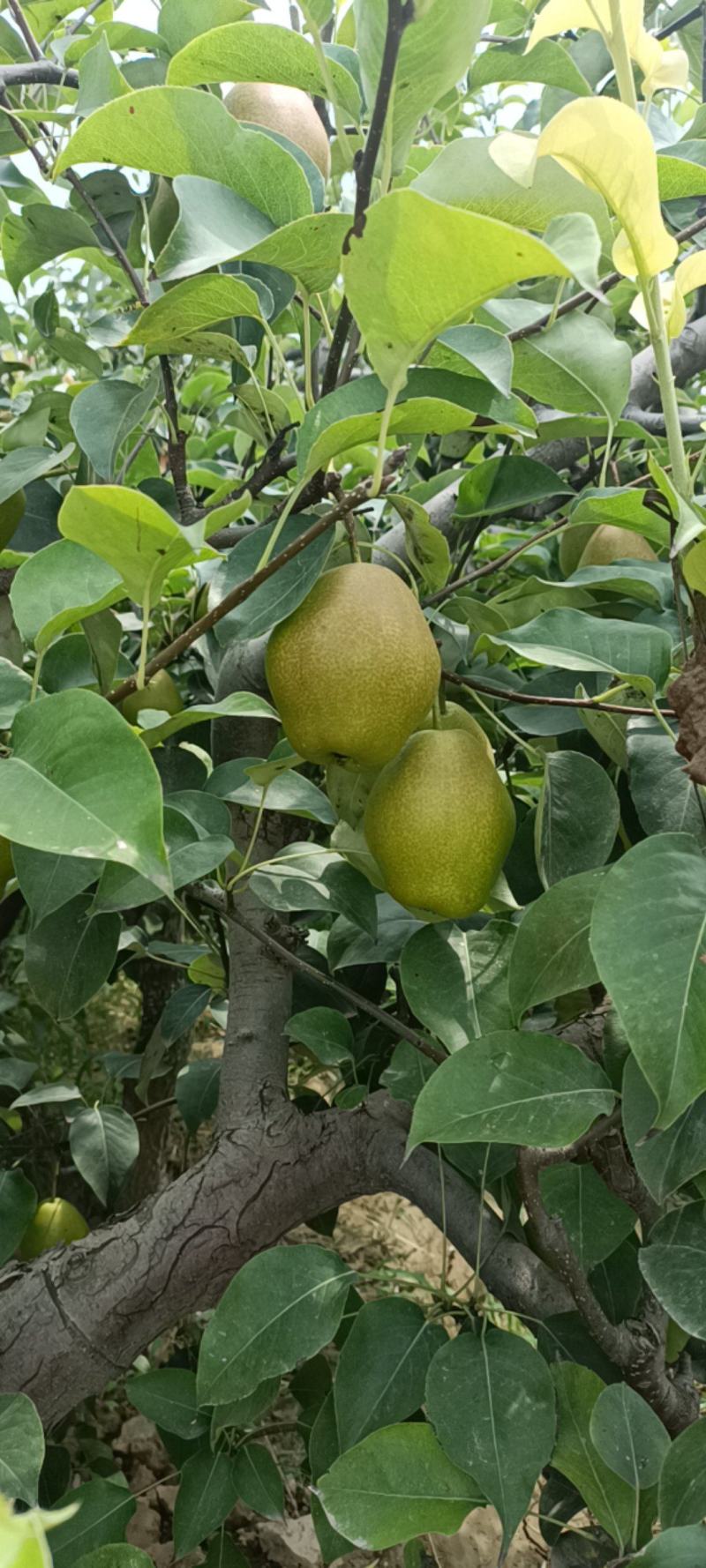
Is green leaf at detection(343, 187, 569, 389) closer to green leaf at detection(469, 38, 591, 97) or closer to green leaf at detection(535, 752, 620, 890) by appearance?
green leaf at detection(535, 752, 620, 890)

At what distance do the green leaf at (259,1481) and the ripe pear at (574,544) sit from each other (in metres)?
0.75

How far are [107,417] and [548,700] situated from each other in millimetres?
307

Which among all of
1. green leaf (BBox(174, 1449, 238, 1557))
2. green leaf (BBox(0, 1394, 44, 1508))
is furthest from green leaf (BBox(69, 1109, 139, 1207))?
green leaf (BBox(0, 1394, 44, 1508))

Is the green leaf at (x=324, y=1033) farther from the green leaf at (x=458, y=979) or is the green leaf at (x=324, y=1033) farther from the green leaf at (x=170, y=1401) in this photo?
the green leaf at (x=170, y=1401)

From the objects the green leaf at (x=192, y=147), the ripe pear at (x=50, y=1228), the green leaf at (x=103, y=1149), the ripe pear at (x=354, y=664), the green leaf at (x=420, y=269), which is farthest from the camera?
the ripe pear at (x=50, y=1228)

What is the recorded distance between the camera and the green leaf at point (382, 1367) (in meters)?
0.73

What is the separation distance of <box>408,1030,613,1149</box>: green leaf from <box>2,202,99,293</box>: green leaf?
0.65m

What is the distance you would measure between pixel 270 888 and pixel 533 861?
0.19 m

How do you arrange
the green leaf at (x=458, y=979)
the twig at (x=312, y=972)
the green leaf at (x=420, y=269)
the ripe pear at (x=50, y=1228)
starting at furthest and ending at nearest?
the ripe pear at (x=50, y=1228) → the twig at (x=312, y=972) → the green leaf at (x=458, y=979) → the green leaf at (x=420, y=269)

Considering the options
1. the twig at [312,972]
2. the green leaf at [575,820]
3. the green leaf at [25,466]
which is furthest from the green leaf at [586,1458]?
the green leaf at [25,466]

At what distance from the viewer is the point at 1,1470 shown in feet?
2.17

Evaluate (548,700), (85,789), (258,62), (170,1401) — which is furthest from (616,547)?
(170,1401)

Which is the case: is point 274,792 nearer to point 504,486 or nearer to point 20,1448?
point 504,486

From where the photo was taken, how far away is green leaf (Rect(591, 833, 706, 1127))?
48cm
